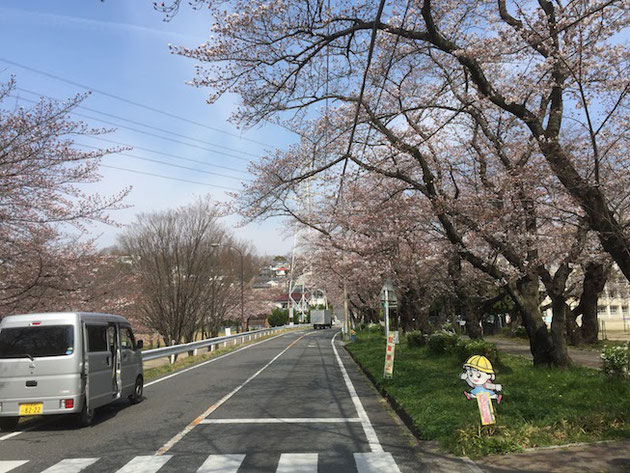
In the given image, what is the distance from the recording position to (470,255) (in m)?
12.6

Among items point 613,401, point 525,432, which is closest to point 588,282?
point 613,401

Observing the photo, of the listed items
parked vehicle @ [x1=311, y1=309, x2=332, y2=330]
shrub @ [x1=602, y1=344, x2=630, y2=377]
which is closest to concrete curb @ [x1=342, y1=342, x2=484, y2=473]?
shrub @ [x1=602, y1=344, x2=630, y2=377]

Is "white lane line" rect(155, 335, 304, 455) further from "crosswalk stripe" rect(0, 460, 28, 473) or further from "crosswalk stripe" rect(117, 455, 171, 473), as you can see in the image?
"crosswalk stripe" rect(0, 460, 28, 473)

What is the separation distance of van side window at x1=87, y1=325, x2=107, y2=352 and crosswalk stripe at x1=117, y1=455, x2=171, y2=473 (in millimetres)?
3206

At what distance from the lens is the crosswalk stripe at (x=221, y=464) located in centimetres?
559

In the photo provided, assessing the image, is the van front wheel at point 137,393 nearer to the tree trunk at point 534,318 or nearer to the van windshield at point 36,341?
the van windshield at point 36,341

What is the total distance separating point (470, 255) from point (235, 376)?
8.07 m

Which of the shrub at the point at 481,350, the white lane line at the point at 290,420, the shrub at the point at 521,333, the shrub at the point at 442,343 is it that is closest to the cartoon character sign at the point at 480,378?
the white lane line at the point at 290,420

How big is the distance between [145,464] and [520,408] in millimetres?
5657

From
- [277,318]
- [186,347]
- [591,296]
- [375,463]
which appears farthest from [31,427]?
[277,318]

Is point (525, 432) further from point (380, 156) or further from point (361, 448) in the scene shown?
point (380, 156)

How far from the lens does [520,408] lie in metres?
7.93

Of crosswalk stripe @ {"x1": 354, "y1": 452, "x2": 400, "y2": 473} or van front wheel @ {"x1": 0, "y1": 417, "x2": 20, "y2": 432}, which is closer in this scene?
crosswalk stripe @ {"x1": 354, "y1": 452, "x2": 400, "y2": 473}

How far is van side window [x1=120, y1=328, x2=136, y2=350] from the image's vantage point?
408 inches
